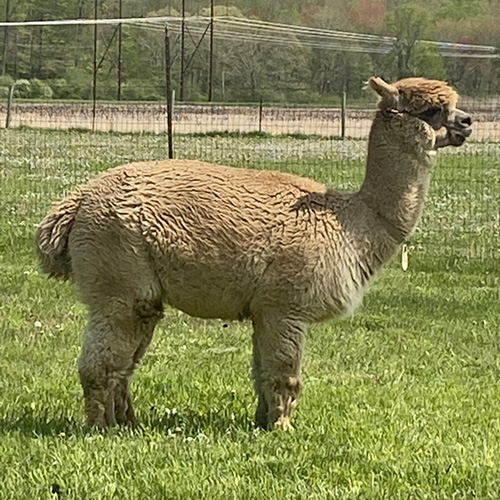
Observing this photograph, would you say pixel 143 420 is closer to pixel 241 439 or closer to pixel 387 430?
pixel 241 439

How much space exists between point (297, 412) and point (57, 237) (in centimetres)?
179

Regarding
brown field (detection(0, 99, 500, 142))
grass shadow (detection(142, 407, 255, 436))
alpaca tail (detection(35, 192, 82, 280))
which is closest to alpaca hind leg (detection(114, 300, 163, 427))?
grass shadow (detection(142, 407, 255, 436))

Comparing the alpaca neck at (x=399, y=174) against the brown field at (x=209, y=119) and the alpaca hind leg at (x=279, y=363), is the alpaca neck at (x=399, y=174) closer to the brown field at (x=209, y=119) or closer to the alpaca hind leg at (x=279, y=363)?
the alpaca hind leg at (x=279, y=363)

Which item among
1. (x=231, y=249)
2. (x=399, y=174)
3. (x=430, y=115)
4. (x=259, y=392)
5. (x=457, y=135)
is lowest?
(x=259, y=392)

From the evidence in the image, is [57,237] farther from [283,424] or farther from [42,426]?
[283,424]

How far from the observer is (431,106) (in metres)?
6.65

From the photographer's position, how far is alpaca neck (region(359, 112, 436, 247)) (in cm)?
666

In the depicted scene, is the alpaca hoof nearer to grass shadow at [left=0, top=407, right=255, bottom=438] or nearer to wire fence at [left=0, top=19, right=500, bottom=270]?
grass shadow at [left=0, top=407, right=255, bottom=438]

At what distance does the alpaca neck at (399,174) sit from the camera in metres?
6.66

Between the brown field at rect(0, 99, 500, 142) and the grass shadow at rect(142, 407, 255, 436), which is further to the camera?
the brown field at rect(0, 99, 500, 142)

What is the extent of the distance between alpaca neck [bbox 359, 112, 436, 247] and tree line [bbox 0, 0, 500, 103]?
4728 centimetres

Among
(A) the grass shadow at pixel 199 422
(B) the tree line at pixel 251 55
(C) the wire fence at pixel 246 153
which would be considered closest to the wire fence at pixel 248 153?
(C) the wire fence at pixel 246 153

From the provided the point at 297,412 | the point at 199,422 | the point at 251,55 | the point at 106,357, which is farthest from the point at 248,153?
the point at 251,55

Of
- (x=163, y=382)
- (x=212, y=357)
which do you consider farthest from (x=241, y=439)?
(x=212, y=357)
